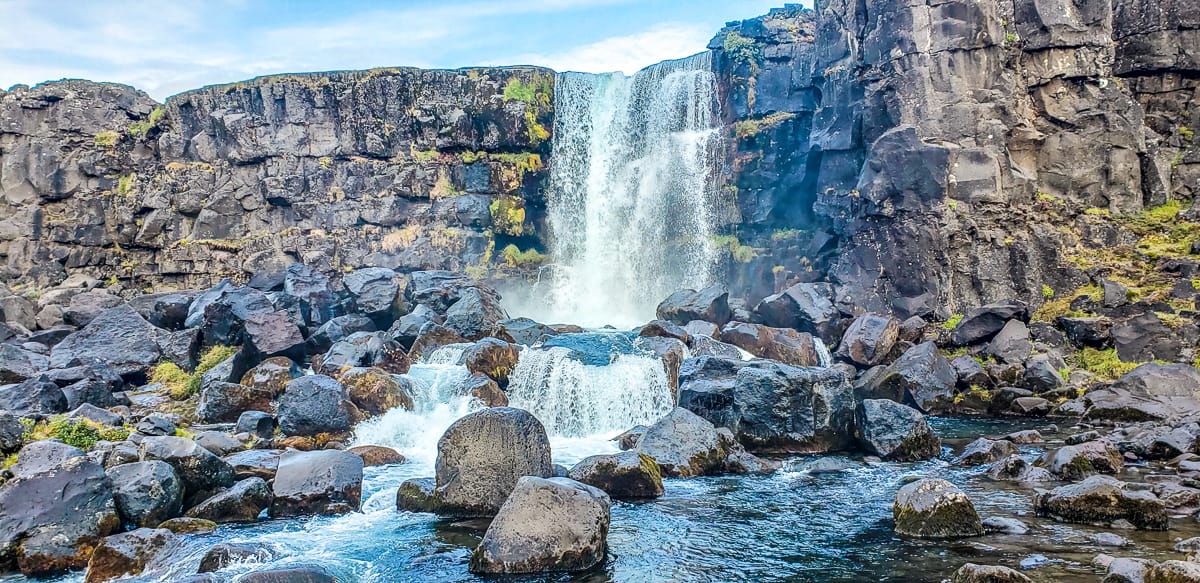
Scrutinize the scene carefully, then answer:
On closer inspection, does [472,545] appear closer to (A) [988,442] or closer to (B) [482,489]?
(B) [482,489]

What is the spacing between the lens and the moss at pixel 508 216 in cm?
4175

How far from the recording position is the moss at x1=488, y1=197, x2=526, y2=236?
137ft

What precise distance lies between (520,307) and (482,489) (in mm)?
28354

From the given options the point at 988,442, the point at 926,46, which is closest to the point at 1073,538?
the point at 988,442

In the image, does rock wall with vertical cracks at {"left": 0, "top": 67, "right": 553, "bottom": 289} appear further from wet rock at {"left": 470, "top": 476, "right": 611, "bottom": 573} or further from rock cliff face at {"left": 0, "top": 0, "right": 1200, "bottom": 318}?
wet rock at {"left": 470, "top": 476, "right": 611, "bottom": 573}

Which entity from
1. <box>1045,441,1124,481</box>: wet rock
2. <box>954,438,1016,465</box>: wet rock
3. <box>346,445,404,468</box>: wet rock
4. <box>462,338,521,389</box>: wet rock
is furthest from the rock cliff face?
<box>346,445,404,468</box>: wet rock

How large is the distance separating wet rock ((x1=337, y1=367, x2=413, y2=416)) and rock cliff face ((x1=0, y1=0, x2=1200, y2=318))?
15922 mm

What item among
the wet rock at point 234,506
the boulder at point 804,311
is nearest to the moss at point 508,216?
the boulder at point 804,311

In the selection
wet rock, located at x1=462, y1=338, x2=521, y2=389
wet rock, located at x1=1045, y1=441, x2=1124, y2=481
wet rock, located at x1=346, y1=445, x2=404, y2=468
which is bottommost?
wet rock, located at x1=346, y1=445, x2=404, y2=468

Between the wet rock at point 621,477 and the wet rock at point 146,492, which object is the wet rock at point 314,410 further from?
the wet rock at point 621,477

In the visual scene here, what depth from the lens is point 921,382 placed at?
2164cm

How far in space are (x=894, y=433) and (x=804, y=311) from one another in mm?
11742

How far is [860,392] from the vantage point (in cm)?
2158

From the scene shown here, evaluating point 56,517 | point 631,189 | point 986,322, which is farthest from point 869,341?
point 56,517
